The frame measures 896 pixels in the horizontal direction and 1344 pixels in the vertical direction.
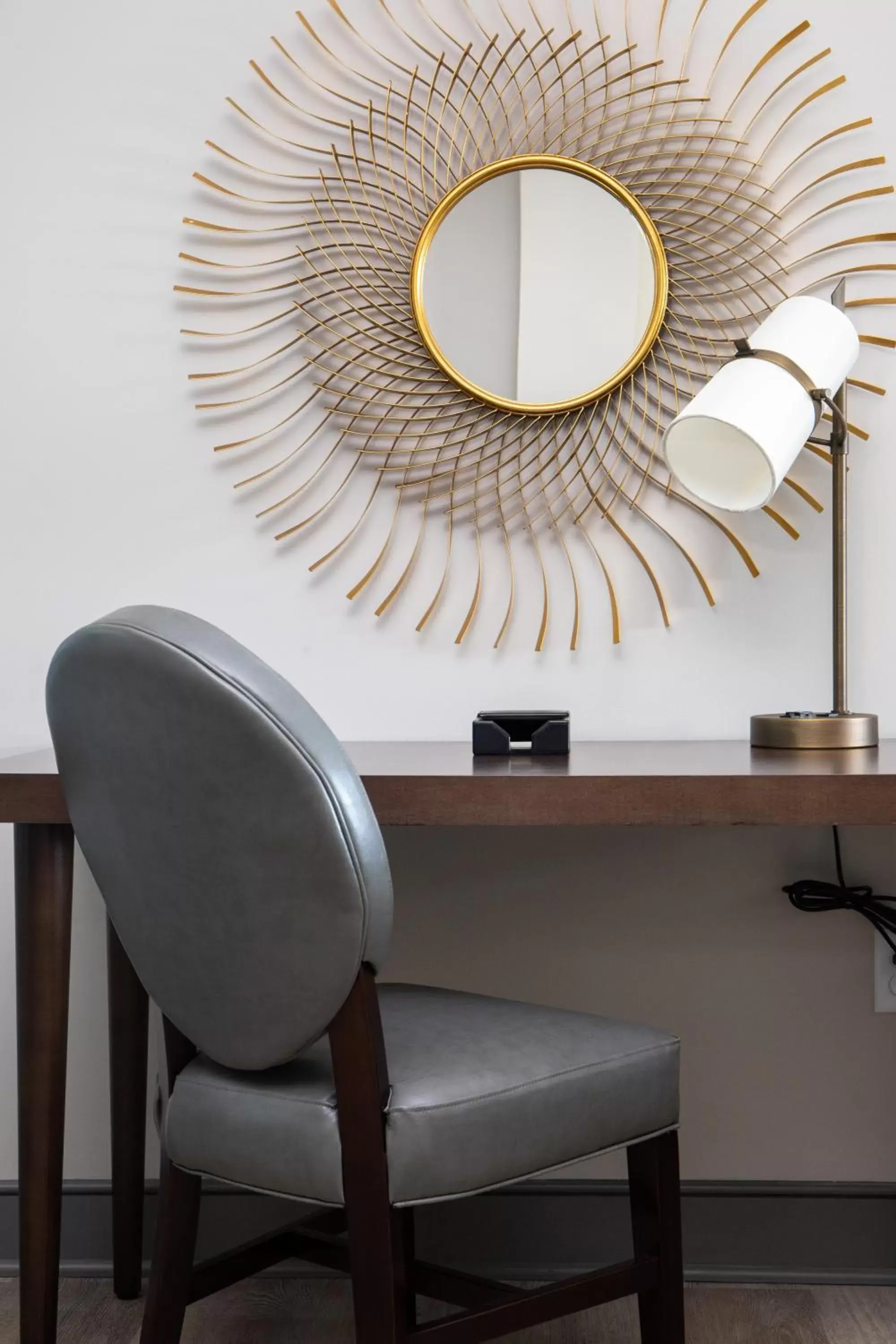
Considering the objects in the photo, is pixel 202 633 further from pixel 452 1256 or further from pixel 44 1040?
pixel 452 1256

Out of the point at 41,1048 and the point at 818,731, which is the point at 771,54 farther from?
the point at 41,1048

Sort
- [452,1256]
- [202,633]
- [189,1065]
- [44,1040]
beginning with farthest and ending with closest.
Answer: [452,1256] → [44,1040] → [189,1065] → [202,633]

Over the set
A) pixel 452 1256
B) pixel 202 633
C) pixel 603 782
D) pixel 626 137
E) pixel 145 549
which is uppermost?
pixel 626 137

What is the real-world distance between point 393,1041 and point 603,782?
12.8 inches

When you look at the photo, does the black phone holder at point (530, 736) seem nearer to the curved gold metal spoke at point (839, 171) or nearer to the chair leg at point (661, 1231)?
the chair leg at point (661, 1231)

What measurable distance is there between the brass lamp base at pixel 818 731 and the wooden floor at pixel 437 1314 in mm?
765

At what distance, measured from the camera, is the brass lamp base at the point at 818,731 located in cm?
145

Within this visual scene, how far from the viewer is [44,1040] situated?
1302 millimetres

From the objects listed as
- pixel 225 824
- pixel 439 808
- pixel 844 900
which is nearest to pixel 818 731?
pixel 844 900

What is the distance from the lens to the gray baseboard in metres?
1.70

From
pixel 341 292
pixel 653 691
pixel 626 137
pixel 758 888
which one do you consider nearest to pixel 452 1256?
pixel 758 888

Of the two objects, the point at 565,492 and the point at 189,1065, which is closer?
the point at 189,1065

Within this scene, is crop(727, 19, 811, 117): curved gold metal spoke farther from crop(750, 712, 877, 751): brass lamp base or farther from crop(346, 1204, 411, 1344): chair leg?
crop(346, 1204, 411, 1344): chair leg

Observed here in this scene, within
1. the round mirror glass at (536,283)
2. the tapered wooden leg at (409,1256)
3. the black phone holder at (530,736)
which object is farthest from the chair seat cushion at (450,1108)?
the round mirror glass at (536,283)
